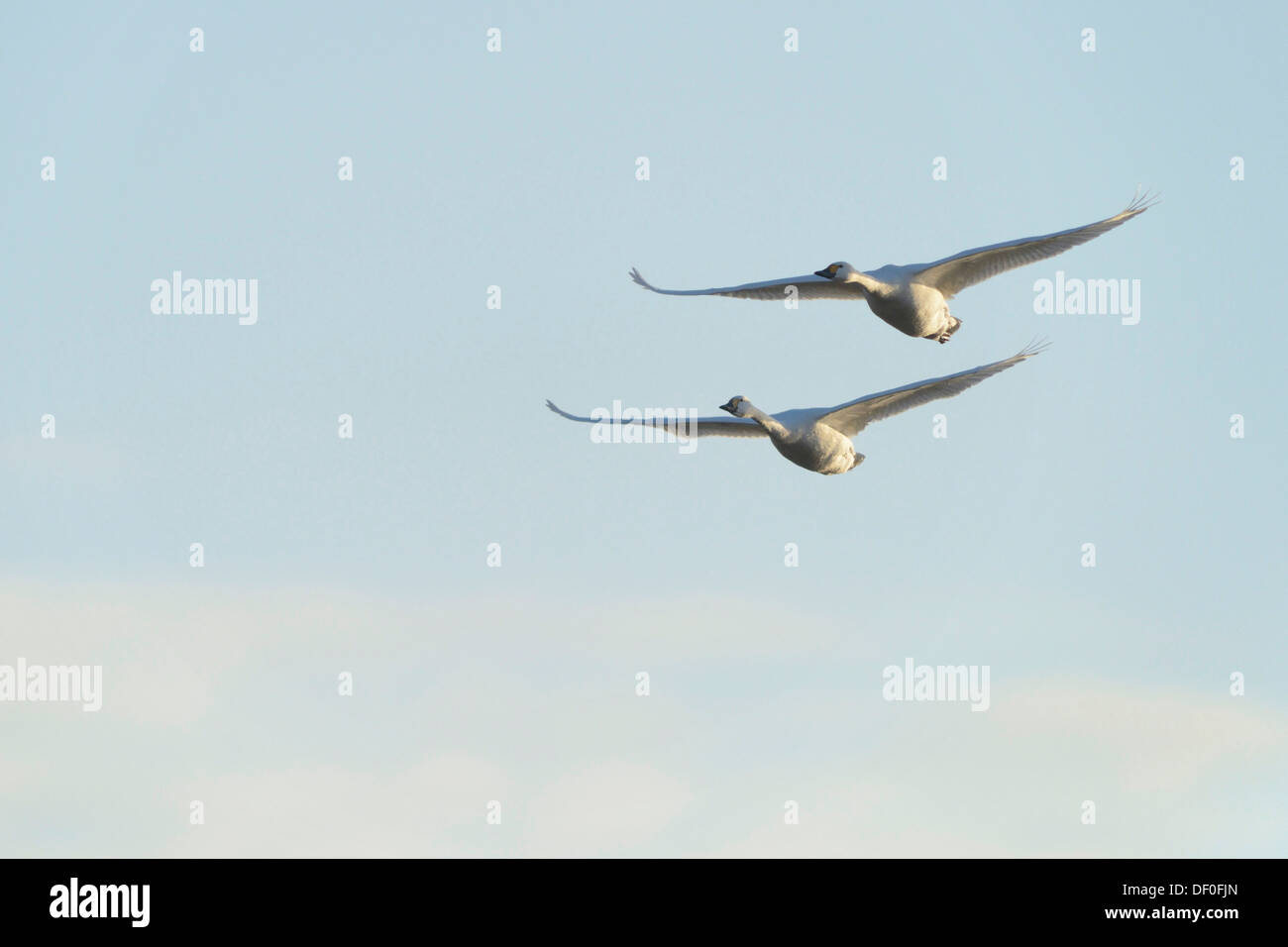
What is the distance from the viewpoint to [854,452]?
199 feet

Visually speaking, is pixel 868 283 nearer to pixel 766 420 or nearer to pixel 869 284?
pixel 869 284

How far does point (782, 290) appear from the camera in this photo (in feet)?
200

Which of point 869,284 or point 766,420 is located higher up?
point 869,284

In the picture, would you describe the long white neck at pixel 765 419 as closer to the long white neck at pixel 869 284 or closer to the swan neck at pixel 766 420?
the swan neck at pixel 766 420

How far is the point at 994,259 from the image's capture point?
60344 millimetres

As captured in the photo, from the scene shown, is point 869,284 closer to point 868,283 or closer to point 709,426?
point 868,283

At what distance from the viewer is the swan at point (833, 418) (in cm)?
5925

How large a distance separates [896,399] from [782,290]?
12.6 ft

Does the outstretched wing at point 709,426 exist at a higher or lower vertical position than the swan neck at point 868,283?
lower

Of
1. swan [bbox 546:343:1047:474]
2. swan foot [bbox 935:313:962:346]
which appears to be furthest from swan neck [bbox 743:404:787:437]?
swan foot [bbox 935:313:962:346]

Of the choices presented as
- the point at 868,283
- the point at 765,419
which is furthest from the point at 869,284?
the point at 765,419

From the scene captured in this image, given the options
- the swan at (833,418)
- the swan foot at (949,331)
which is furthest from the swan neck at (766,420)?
the swan foot at (949,331)

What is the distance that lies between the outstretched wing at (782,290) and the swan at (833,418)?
277 cm

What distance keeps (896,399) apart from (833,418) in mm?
1501
